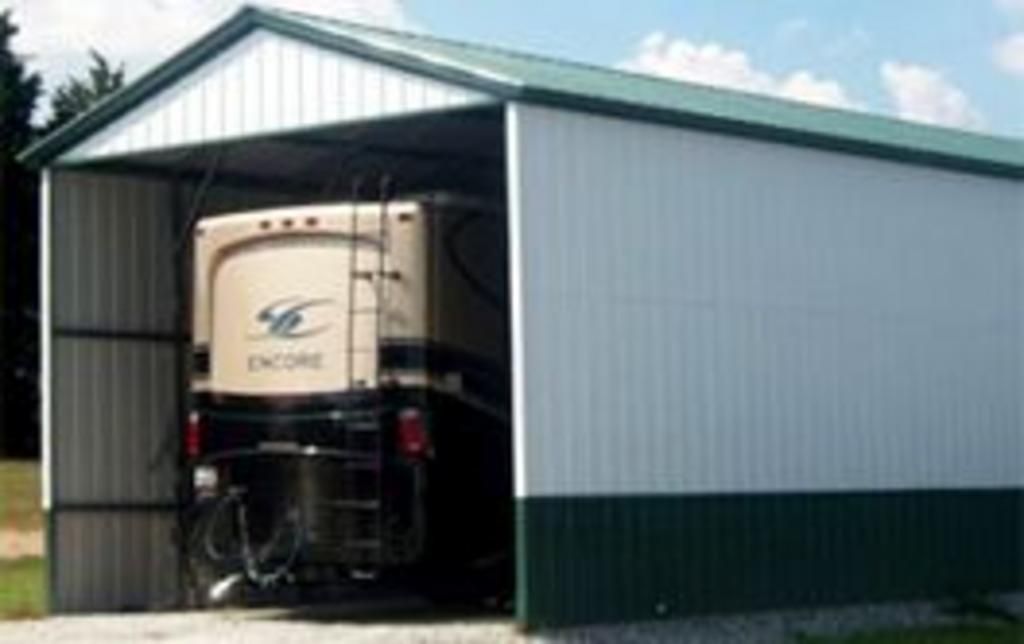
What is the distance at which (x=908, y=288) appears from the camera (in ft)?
75.4

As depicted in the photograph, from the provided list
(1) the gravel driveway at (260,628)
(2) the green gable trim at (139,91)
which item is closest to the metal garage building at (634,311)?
(2) the green gable trim at (139,91)

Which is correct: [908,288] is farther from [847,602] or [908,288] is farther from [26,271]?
[26,271]

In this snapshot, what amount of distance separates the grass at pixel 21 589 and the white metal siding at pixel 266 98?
421 cm

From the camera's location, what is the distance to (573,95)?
61.3ft

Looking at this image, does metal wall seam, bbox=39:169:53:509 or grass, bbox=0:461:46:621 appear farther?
grass, bbox=0:461:46:621

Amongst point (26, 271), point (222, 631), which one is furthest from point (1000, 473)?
point (26, 271)

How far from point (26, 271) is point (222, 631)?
37274 millimetres

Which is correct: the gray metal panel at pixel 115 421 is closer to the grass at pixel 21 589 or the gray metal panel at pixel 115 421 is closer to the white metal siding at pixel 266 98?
the grass at pixel 21 589

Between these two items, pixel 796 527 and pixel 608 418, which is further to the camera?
pixel 796 527

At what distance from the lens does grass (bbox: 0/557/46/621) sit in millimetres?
22953

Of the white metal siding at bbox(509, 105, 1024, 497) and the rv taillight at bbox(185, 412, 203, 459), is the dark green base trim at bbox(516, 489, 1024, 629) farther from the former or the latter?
the rv taillight at bbox(185, 412, 203, 459)

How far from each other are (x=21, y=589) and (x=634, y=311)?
10023mm

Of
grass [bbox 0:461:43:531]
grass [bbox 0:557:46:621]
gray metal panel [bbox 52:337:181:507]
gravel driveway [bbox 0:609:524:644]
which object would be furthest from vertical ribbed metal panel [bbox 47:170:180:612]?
grass [bbox 0:461:43:531]

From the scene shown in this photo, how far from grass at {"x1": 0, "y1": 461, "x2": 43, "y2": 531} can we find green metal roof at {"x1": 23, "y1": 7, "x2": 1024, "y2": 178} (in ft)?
59.2
